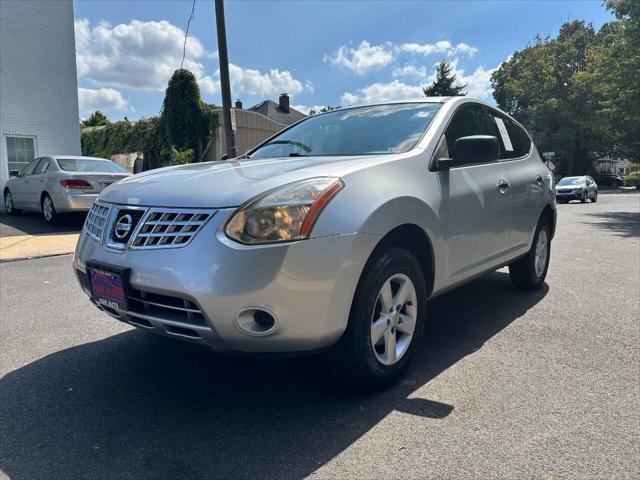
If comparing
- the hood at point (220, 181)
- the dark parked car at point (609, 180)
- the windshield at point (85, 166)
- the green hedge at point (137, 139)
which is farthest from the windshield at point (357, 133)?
the dark parked car at point (609, 180)

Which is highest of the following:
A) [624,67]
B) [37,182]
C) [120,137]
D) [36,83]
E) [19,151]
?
[624,67]

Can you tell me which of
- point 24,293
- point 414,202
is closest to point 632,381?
point 414,202

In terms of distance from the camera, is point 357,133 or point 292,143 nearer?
point 357,133

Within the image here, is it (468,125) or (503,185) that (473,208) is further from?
(468,125)

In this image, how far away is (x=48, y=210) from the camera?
10.2 m

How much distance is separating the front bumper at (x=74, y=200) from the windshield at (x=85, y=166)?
55cm

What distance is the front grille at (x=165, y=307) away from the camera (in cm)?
232

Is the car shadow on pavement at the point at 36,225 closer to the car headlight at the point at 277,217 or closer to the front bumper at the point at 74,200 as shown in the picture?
the front bumper at the point at 74,200

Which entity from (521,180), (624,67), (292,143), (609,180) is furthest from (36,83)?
(609,180)

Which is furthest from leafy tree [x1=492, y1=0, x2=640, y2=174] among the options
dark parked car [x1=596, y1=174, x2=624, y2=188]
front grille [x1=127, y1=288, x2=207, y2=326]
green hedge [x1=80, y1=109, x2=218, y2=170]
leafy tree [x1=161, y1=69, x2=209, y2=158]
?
front grille [x1=127, y1=288, x2=207, y2=326]

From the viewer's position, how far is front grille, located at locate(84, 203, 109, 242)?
2.79m

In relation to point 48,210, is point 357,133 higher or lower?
higher

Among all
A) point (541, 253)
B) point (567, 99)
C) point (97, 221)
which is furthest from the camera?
point (567, 99)

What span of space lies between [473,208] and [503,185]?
627 mm
